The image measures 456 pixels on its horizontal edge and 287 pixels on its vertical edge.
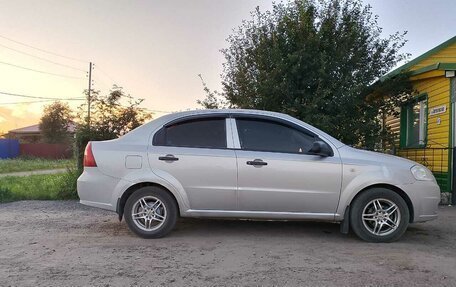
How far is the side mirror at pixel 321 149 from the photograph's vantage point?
6.00 meters

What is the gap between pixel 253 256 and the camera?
530 centimetres

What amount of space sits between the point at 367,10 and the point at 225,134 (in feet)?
25.5

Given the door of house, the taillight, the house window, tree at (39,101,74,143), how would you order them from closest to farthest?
the taillight → the door of house → the house window → tree at (39,101,74,143)

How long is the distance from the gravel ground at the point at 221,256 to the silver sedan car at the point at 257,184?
0.36 meters

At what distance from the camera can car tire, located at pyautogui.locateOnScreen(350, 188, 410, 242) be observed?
5957 mm

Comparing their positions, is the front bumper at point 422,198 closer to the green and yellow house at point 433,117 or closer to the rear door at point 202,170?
the rear door at point 202,170

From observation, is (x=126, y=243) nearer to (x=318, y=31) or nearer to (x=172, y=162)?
(x=172, y=162)

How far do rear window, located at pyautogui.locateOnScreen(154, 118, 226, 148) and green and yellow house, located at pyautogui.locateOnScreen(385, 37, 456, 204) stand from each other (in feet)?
19.4

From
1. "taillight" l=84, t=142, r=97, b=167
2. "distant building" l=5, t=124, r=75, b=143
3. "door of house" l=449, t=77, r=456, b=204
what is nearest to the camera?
"taillight" l=84, t=142, r=97, b=167

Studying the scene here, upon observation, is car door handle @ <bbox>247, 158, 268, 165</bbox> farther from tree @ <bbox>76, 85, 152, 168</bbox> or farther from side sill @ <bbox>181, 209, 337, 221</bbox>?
tree @ <bbox>76, 85, 152, 168</bbox>

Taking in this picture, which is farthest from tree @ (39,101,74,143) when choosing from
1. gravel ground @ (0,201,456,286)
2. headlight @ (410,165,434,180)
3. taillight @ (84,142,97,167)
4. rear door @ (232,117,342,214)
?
headlight @ (410,165,434,180)

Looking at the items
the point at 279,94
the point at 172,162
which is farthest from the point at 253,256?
the point at 279,94

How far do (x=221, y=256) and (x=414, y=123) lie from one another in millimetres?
8524

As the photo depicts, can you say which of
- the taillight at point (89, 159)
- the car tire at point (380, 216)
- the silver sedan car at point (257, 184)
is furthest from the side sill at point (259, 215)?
the taillight at point (89, 159)
